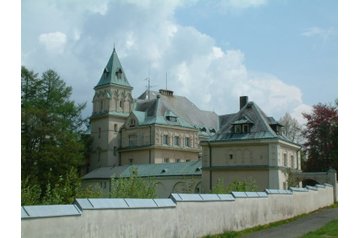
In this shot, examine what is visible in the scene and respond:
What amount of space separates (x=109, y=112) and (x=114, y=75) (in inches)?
186

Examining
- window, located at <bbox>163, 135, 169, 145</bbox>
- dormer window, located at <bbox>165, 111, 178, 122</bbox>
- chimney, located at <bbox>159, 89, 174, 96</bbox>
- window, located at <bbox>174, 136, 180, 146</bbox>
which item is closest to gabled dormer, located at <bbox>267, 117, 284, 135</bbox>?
window, located at <bbox>163, 135, 169, 145</bbox>

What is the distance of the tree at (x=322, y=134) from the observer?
1309 inches

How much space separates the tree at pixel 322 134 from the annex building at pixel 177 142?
2853mm

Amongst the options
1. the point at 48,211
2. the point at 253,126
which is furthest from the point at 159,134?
the point at 48,211

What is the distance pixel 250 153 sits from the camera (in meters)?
38.4

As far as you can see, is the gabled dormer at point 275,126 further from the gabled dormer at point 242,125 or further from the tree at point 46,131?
the tree at point 46,131

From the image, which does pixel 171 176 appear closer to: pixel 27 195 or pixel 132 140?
pixel 132 140

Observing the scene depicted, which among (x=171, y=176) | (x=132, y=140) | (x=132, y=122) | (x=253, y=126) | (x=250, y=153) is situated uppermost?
(x=132, y=122)

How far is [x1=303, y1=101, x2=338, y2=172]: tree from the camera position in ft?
109

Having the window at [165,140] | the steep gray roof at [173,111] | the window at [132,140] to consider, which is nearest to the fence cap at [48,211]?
the window at [165,140]

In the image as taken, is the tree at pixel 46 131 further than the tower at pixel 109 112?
No

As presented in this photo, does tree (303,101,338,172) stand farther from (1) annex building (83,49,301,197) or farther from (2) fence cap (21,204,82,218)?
(2) fence cap (21,204,82,218)
